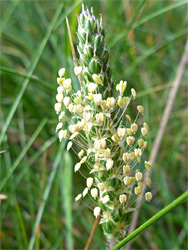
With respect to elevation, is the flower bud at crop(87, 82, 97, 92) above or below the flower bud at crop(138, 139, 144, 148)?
above

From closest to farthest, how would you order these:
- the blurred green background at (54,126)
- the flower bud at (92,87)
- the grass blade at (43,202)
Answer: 1. the flower bud at (92,87)
2. the grass blade at (43,202)
3. the blurred green background at (54,126)

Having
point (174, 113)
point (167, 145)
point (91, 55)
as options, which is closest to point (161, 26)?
point (174, 113)

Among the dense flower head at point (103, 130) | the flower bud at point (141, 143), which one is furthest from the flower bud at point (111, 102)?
the flower bud at point (141, 143)

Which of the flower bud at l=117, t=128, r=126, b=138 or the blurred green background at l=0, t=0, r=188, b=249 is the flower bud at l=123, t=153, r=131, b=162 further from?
the blurred green background at l=0, t=0, r=188, b=249

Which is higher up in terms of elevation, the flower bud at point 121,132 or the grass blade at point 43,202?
the flower bud at point 121,132

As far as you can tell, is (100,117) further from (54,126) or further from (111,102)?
(54,126)

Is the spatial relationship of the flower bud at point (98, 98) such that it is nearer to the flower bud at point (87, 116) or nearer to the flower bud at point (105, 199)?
the flower bud at point (87, 116)

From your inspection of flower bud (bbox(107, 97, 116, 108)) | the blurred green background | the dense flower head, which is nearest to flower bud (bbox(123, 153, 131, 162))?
the dense flower head

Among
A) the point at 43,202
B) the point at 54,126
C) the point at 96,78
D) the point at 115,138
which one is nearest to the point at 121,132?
the point at 115,138
